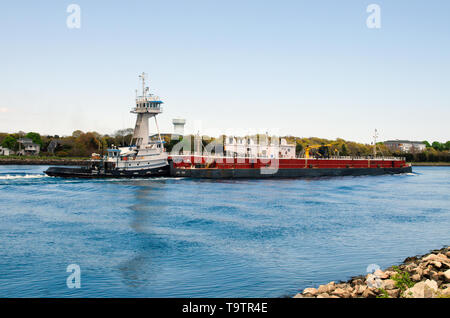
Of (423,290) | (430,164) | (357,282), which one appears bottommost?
(430,164)

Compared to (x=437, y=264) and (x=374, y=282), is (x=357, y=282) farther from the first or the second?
(x=437, y=264)

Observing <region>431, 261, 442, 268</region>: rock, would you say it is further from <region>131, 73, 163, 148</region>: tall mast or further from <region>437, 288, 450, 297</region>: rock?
<region>131, 73, 163, 148</region>: tall mast

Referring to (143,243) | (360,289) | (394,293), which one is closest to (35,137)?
(143,243)

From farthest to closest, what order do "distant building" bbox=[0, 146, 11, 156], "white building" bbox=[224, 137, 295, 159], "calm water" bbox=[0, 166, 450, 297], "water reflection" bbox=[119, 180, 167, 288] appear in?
1. "distant building" bbox=[0, 146, 11, 156]
2. "white building" bbox=[224, 137, 295, 159]
3. "water reflection" bbox=[119, 180, 167, 288]
4. "calm water" bbox=[0, 166, 450, 297]

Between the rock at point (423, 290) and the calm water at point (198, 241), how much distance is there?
13.4 feet

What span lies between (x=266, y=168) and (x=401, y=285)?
58424 millimetres

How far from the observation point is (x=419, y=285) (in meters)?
11.0

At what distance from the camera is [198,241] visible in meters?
21.2

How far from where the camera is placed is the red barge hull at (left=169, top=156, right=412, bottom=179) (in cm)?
6294

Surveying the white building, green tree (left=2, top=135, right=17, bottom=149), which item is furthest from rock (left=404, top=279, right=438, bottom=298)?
green tree (left=2, top=135, right=17, bottom=149)

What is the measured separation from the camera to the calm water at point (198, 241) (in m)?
14.6

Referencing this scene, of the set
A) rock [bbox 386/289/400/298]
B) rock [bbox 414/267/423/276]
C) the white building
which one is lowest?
rock [bbox 386/289/400/298]
